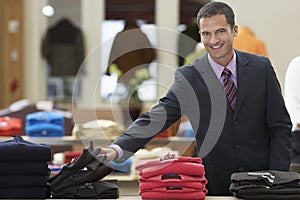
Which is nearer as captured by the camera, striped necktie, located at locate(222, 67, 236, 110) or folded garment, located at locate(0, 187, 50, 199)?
folded garment, located at locate(0, 187, 50, 199)

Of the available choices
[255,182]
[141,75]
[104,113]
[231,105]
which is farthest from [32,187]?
[141,75]

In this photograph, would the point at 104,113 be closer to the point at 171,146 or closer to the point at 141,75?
the point at 141,75

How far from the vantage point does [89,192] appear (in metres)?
2.97

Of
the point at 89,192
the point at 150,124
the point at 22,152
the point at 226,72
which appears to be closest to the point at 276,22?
the point at 226,72

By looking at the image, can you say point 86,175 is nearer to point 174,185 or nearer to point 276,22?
point 174,185

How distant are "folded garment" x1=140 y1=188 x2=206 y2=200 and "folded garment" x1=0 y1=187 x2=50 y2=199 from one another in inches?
15.9

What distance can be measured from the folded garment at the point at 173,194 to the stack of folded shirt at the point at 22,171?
0.42 metres

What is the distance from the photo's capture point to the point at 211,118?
11.6ft

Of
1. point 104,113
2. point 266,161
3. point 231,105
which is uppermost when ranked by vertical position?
point 231,105

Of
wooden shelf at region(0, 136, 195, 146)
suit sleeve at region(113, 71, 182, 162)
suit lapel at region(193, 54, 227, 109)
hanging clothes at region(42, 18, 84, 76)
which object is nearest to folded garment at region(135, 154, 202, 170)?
suit sleeve at region(113, 71, 182, 162)

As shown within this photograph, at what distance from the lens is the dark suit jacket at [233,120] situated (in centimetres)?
350

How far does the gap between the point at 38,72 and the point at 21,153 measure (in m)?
7.66

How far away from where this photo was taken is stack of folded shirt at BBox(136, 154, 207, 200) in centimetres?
292

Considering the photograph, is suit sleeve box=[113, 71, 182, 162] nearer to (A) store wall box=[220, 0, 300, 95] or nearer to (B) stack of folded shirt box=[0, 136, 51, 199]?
(B) stack of folded shirt box=[0, 136, 51, 199]
